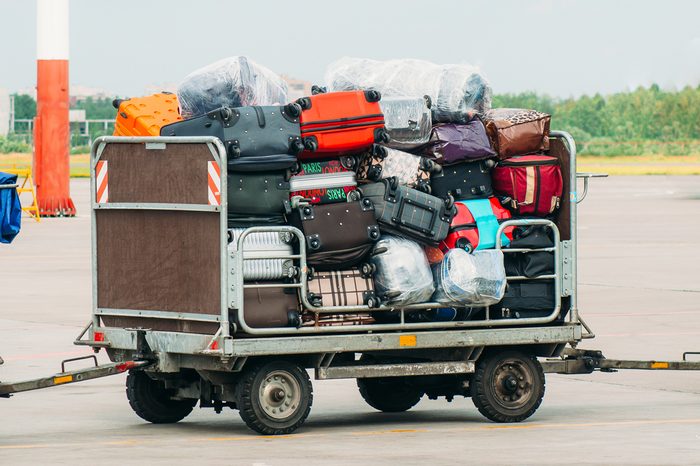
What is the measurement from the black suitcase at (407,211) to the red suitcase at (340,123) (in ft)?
1.11

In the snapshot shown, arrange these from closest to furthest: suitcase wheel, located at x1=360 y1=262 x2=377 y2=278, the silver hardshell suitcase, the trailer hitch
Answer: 1. the silver hardshell suitcase
2. suitcase wheel, located at x1=360 y1=262 x2=377 y2=278
3. the trailer hitch

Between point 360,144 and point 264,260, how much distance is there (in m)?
1.09

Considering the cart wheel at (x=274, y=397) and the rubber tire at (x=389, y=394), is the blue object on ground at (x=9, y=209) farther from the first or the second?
the rubber tire at (x=389, y=394)

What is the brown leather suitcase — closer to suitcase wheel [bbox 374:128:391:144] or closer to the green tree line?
suitcase wheel [bbox 374:128:391:144]

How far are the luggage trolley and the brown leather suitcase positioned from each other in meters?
0.07

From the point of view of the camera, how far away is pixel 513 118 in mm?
11852

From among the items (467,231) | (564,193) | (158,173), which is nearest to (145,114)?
(158,173)

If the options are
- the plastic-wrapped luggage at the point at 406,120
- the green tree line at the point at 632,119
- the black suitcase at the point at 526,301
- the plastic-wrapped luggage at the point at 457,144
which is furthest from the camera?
the green tree line at the point at 632,119

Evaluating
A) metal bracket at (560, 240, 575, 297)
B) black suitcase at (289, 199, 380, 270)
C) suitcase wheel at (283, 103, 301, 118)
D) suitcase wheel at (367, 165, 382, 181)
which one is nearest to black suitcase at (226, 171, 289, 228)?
black suitcase at (289, 199, 380, 270)

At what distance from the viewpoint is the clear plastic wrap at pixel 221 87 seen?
1120 centimetres

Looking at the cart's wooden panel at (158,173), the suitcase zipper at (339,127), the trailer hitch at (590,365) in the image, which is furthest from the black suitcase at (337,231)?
the trailer hitch at (590,365)

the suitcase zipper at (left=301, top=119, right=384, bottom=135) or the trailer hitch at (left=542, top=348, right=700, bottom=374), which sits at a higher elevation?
the suitcase zipper at (left=301, top=119, right=384, bottom=135)

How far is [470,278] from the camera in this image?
11.1 meters

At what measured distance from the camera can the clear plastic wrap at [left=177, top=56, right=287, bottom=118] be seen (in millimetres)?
11195
